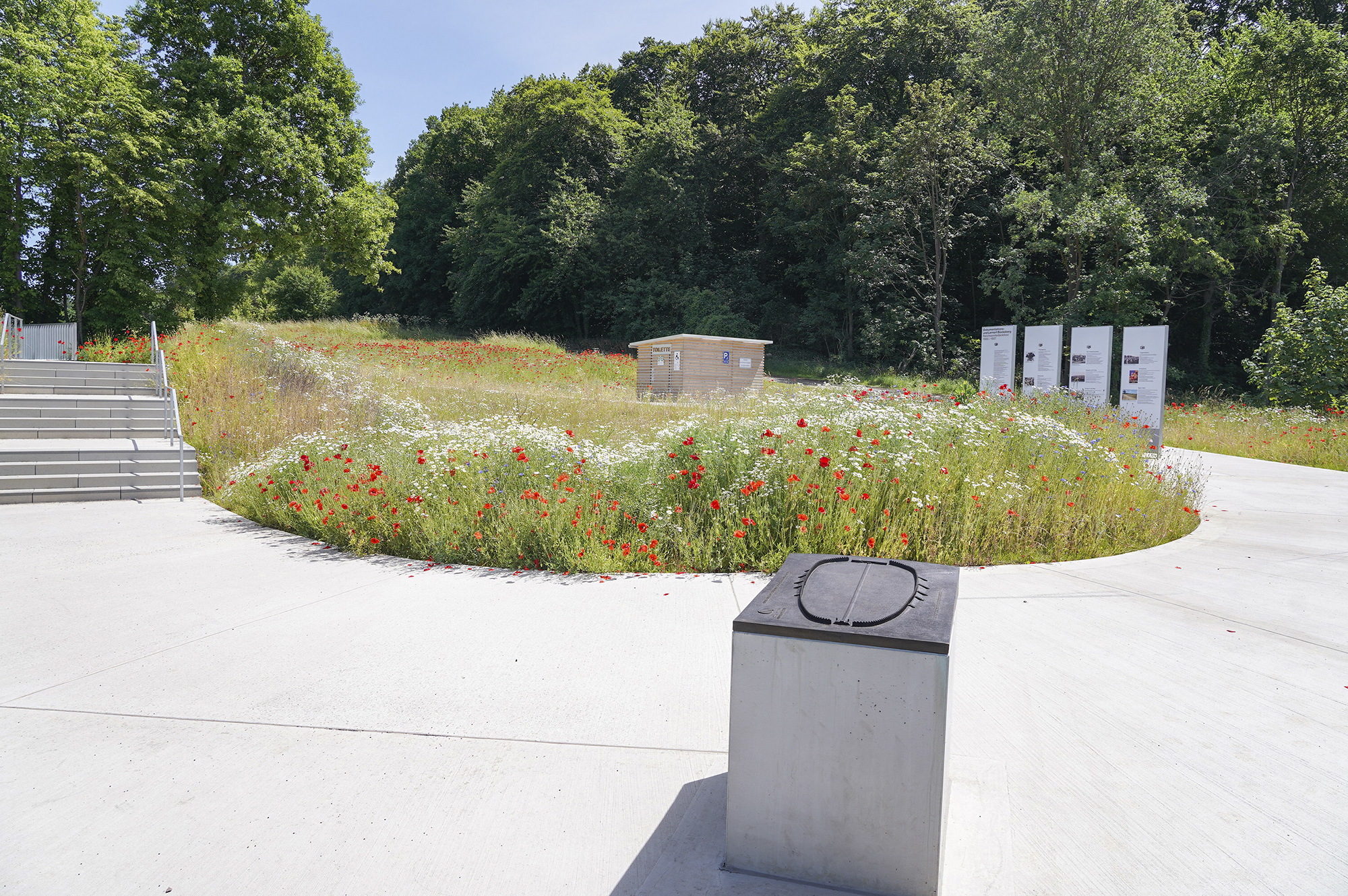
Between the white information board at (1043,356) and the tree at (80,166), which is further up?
the tree at (80,166)

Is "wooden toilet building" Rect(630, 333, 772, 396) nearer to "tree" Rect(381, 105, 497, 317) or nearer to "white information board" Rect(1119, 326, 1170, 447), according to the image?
"white information board" Rect(1119, 326, 1170, 447)

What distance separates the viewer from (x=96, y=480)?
31.0 ft

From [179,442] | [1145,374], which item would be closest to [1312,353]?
[1145,374]

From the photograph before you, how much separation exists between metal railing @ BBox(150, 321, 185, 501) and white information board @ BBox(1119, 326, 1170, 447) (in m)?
14.7

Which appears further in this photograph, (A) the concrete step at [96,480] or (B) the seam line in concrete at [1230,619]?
(A) the concrete step at [96,480]

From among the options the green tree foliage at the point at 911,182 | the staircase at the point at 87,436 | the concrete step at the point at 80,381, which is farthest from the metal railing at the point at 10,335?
the green tree foliage at the point at 911,182

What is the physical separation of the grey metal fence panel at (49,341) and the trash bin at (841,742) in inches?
955

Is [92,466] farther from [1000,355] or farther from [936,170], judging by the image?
[936,170]

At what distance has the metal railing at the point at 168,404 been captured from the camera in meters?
9.97

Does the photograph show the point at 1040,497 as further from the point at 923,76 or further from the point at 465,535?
the point at 923,76

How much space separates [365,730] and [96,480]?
879cm

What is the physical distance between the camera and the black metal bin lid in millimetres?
2131

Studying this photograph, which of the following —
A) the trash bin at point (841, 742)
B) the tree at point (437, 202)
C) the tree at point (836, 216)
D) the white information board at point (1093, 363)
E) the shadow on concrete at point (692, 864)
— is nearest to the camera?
the trash bin at point (841, 742)

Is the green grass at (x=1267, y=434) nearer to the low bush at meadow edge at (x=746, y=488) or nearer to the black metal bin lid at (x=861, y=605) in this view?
A: the low bush at meadow edge at (x=746, y=488)
